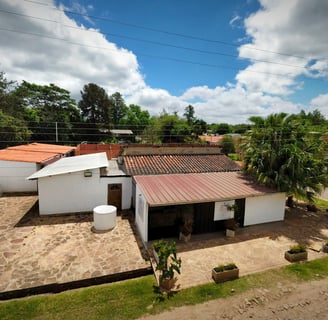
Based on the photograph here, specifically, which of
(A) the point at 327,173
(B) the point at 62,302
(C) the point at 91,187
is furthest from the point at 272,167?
(B) the point at 62,302

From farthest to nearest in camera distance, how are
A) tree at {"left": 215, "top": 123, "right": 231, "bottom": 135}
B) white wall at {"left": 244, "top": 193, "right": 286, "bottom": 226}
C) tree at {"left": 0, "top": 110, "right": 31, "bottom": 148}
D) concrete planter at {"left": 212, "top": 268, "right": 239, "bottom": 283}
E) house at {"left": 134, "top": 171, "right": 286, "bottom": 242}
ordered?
tree at {"left": 215, "top": 123, "right": 231, "bottom": 135} < tree at {"left": 0, "top": 110, "right": 31, "bottom": 148} < white wall at {"left": 244, "top": 193, "right": 286, "bottom": 226} < house at {"left": 134, "top": 171, "right": 286, "bottom": 242} < concrete planter at {"left": 212, "top": 268, "right": 239, "bottom": 283}

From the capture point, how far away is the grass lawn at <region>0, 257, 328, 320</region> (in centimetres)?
583

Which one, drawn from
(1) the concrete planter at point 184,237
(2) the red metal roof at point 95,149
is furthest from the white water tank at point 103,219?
(2) the red metal roof at point 95,149

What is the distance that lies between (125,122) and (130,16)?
59.2 meters

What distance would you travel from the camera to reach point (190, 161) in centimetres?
1583

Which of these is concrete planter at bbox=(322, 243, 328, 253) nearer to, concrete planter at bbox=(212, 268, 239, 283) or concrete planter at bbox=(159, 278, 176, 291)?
concrete planter at bbox=(212, 268, 239, 283)

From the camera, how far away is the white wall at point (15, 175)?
15.9 m

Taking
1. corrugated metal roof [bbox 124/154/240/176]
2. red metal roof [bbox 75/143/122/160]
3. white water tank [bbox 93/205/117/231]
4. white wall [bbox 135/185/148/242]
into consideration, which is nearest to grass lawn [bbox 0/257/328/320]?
white wall [bbox 135/185/148/242]

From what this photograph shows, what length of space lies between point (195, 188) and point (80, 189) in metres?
6.85

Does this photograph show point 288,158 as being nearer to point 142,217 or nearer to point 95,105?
point 142,217

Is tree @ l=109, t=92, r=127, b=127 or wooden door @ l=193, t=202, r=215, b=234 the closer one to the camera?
wooden door @ l=193, t=202, r=215, b=234

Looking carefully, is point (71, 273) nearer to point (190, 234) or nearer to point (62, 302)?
point (62, 302)

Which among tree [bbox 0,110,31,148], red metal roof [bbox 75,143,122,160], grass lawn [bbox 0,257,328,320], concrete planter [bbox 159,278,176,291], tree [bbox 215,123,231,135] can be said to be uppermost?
tree [bbox 215,123,231,135]

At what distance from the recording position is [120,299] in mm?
6391
